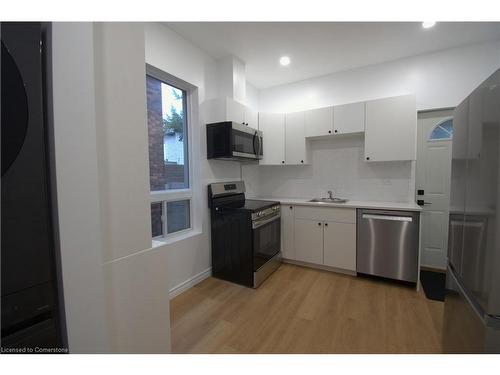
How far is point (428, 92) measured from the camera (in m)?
2.70

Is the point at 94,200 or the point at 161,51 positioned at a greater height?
the point at 161,51

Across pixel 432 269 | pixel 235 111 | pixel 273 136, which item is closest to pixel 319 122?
pixel 273 136

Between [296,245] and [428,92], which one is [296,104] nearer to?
[428,92]

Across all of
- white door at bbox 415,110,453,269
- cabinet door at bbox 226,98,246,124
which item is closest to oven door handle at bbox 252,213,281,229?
cabinet door at bbox 226,98,246,124

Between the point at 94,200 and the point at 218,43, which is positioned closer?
the point at 94,200

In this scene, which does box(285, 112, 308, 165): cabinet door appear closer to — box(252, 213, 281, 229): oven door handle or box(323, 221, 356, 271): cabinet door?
box(252, 213, 281, 229): oven door handle

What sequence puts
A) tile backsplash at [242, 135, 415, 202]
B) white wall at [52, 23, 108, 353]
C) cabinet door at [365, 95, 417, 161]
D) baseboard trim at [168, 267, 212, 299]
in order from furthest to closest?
tile backsplash at [242, 135, 415, 202], cabinet door at [365, 95, 417, 161], baseboard trim at [168, 267, 212, 299], white wall at [52, 23, 108, 353]

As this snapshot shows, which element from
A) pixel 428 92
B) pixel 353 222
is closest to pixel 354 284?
pixel 353 222

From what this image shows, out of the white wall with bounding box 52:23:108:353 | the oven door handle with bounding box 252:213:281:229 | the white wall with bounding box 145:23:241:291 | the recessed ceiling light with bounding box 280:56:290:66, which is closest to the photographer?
the white wall with bounding box 52:23:108:353

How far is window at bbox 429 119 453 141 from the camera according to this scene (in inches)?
106

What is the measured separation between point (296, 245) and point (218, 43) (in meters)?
2.65

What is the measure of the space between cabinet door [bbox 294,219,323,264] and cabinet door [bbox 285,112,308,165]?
911mm

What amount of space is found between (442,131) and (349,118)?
113 centimetres

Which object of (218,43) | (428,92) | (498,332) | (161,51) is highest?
(218,43)
